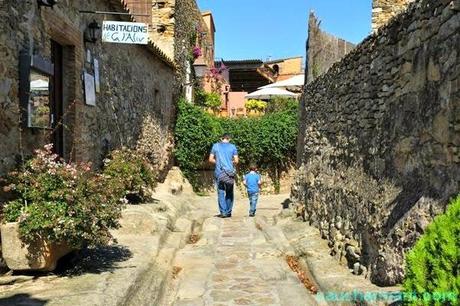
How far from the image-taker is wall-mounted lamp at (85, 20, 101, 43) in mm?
7812

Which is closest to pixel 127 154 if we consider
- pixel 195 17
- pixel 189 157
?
pixel 189 157

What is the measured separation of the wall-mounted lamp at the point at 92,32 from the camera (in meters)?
7.81

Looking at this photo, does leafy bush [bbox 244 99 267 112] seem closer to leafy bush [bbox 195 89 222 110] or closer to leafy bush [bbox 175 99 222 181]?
leafy bush [bbox 195 89 222 110]

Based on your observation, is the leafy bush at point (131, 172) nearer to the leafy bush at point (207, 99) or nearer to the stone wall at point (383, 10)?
the stone wall at point (383, 10)

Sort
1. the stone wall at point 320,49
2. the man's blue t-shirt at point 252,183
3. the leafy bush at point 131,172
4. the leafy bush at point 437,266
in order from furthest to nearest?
1. the man's blue t-shirt at point 252,183
2. the stone wall at point 320,49
3. the leafy bush at point 131,172
4. the leafy bush at point 437,266

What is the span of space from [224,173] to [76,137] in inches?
151

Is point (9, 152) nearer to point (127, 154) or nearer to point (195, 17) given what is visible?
point (127, 154)

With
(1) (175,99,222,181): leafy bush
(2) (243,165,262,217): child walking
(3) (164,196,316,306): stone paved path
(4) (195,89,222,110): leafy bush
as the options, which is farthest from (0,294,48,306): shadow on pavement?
(4) (195,89,222,110): leafy bush

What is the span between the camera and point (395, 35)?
539 centimetres

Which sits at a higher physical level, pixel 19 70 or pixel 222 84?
pixel 222 84

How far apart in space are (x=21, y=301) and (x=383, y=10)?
9479 millimetres

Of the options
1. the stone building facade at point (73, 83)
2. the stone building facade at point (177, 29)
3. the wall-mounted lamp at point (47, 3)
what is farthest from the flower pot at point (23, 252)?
the stone building facade at point (177, 29)

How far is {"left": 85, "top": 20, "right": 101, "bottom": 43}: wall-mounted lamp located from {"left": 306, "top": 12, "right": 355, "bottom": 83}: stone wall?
405 cm

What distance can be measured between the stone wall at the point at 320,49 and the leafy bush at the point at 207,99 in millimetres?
8664
